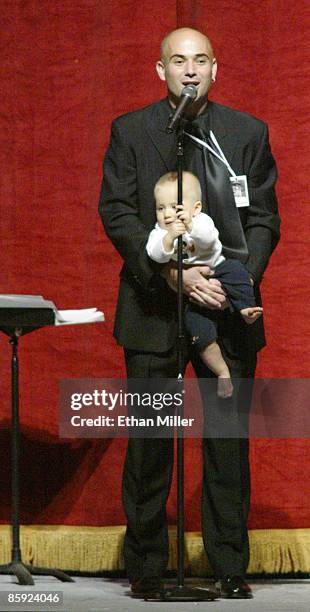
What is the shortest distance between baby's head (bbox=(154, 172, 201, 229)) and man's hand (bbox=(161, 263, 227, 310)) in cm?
13

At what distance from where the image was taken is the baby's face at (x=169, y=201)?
3047 mm

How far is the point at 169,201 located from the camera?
305cm

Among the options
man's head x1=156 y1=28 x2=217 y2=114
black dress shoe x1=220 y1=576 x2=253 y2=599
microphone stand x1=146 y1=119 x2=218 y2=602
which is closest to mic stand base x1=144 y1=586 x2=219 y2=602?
microphone stand x1=146 y1=119 x2=218 y2=602

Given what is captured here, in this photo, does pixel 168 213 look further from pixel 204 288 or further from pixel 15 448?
pixel 15 448

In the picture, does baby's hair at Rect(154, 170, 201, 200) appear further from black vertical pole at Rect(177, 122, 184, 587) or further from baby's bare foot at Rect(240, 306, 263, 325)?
baby's bare foot at Rect(240, 306, 263, 325)

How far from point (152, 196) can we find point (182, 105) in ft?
1.16

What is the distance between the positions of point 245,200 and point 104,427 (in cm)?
98

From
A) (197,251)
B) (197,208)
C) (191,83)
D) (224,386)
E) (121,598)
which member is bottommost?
(121,598)

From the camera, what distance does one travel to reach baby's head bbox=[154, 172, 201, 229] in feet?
10.0

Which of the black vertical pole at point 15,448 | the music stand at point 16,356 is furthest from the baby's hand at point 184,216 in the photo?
the black vertical pole at point 15,448

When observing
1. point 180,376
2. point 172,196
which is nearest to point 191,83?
point 172,196

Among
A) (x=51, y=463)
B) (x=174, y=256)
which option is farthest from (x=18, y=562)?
(x=174, y=256)

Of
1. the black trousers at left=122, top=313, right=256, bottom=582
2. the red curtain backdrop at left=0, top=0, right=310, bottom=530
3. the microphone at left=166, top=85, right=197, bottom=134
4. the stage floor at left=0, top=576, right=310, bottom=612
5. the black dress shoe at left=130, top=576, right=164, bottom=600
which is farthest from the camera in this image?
the red curtain backdrop at left=0, top=0, right=310, bottom=530

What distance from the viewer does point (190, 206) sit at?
307 cm
